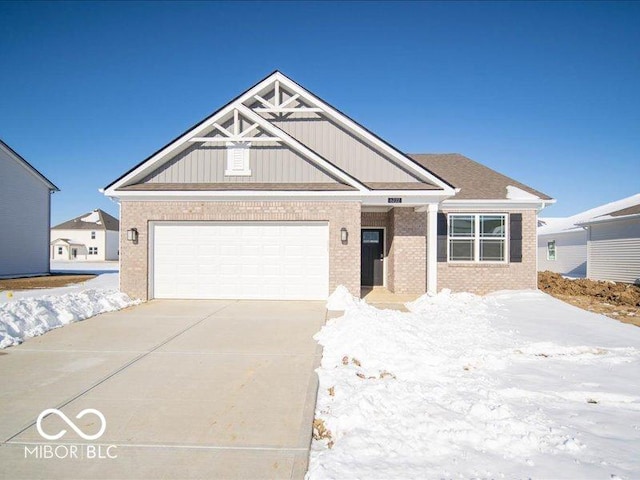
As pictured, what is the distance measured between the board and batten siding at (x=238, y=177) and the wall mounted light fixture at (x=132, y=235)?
63.2 inches

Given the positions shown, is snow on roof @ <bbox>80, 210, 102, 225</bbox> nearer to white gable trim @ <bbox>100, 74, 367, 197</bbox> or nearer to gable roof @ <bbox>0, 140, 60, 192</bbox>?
gable roof @ <bbox>0, 140, 60, 192</bbox>

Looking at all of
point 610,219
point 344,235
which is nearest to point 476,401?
point 344,235

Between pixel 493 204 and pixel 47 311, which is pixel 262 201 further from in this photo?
pixel 493 204

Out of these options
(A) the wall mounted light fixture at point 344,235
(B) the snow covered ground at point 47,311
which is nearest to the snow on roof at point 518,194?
(A) the wall mounted light fixture at point 344,235

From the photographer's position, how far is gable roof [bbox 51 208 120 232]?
160 ft

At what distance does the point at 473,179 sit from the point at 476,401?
11575 millimetres

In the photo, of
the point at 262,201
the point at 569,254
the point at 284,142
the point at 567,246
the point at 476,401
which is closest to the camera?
the point at 476,401

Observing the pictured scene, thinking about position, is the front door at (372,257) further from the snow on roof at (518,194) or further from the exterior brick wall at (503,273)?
the snow on roof at (518,194)

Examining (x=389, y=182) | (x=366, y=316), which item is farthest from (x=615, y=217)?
(x=366, y=316)

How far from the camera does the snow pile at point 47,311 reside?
695 cm

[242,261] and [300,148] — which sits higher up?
[300,148]

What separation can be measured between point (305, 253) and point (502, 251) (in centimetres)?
714

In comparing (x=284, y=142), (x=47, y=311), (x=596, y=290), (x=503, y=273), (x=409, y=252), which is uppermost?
(x=284, y=142)

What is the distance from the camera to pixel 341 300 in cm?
1022
